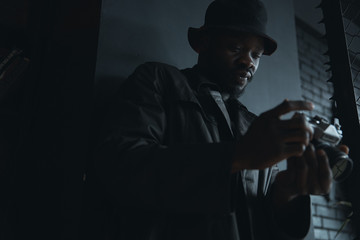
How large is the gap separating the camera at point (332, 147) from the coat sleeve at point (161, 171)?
21cm

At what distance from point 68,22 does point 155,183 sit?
67 cm

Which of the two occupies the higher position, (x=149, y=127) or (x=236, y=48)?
(x=236, y=48)

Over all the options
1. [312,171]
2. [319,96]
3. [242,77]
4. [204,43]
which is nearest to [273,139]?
[312,171]

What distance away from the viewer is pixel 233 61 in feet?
3.43

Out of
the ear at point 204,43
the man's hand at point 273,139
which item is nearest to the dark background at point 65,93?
the ear at point 204,43

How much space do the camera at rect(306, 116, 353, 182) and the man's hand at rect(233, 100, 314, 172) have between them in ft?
0.35

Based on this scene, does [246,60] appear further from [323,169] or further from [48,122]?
[48,122]

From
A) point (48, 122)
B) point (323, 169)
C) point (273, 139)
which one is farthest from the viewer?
point (48, 122)

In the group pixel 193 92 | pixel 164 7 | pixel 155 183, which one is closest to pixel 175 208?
pixel 155 183

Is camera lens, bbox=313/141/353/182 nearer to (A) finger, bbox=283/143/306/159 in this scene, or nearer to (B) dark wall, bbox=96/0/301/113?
(A) finger, bbox=283/143/306/159

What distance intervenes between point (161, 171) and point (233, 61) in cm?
51

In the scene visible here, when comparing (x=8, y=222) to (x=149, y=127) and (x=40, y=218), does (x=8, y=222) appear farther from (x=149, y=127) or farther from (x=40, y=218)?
(x=149, y=127)

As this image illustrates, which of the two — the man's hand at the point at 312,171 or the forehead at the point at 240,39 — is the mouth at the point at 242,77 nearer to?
the forehead at the point at 240,39

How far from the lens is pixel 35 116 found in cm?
100
